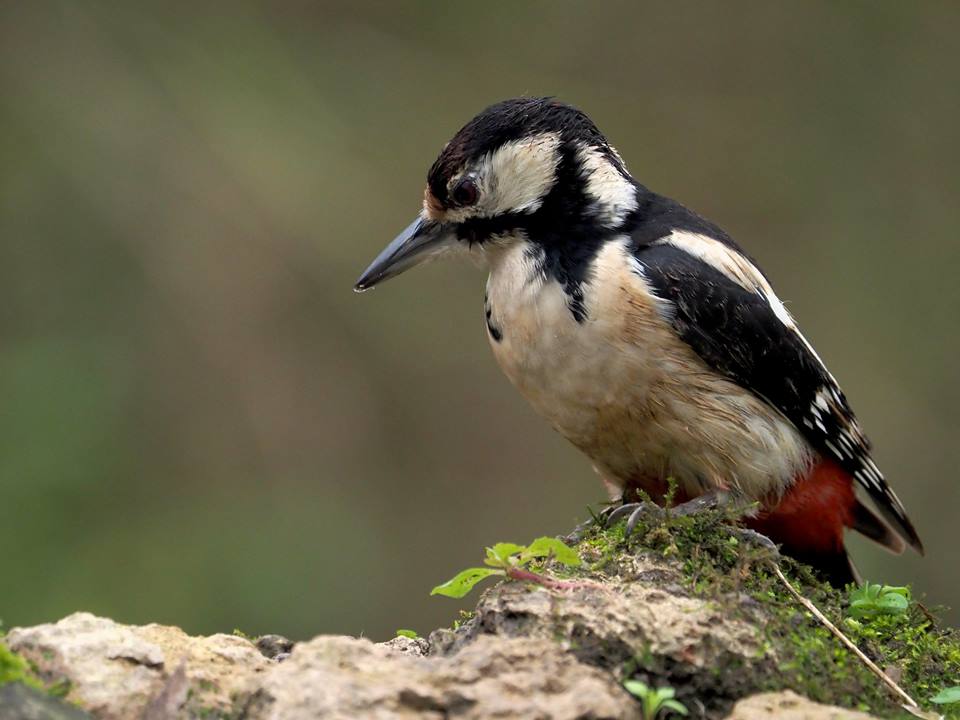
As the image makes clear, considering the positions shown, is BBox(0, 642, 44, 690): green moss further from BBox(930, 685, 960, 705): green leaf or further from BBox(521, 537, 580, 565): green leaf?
BBox(930, 685, 960, 705): green leaf

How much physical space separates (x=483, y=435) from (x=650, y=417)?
163 inches

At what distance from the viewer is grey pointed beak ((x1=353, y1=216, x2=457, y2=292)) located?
4172mm

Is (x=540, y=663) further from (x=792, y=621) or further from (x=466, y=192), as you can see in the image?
(x=466, y=192)

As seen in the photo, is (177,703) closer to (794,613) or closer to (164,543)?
(794,613)

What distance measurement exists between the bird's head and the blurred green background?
3.16 meters

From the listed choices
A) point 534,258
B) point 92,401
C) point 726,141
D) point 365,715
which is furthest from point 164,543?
point 365,715

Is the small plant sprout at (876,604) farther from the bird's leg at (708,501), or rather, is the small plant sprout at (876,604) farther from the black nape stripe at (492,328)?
the black nape stripe at (492,328)

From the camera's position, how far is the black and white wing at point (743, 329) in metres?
3.82

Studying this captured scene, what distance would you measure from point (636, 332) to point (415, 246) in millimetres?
865

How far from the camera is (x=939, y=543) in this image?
7.49 metres

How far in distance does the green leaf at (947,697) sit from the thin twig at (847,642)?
43 mm

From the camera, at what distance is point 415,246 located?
4203 mm

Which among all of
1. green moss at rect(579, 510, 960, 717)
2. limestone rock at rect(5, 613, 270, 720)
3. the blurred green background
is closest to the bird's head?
green moss at rect(579, 510, 960, 717)

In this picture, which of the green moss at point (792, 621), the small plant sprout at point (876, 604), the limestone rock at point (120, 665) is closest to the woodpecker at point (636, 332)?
the green moss at point (792, 621)
